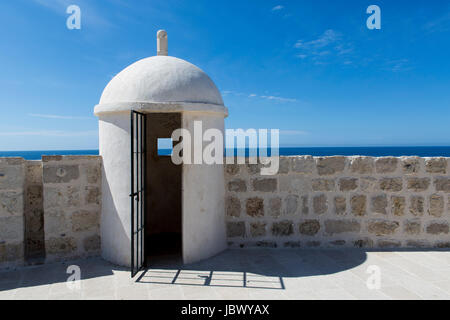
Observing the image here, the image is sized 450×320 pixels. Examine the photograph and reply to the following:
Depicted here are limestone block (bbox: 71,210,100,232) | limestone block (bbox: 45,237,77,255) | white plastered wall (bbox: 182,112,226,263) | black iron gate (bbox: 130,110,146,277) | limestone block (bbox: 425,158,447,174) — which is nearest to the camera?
black iron gate (bbox: 130,110,146,277)

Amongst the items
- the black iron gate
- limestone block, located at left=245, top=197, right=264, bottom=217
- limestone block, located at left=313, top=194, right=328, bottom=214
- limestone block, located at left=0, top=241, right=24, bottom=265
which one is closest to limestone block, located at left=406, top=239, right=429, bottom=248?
limestone block, located at left=313, top=194, right=328, bottom=214

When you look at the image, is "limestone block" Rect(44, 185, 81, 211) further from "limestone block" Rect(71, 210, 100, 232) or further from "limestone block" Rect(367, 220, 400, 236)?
"limestone block" Rect(367, 220, 400, 236)

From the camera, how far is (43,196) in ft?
14.3

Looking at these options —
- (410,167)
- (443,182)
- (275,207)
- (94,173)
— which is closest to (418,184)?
(410,167)

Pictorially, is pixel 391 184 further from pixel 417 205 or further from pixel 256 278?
pixel 256 278

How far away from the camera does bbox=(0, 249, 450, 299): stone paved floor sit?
3.37 m

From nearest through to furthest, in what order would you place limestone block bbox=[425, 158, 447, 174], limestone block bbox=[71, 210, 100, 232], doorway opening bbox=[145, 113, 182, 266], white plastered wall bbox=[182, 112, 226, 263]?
1. white plastered wall bbox=[182, 112, 226, 263]
2. limestone block bbox=[71, 210, 100, 232]
3. limestone block bbox=[425, 158, 447, 174]
4. doorway opening bbox=[145, 113, 182, 266]

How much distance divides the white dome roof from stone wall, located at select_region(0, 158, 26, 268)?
1513 mm

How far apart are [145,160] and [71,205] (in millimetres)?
1395

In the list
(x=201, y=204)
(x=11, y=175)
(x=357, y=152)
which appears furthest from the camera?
(x=357, y=152)

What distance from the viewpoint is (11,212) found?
4.14 m
